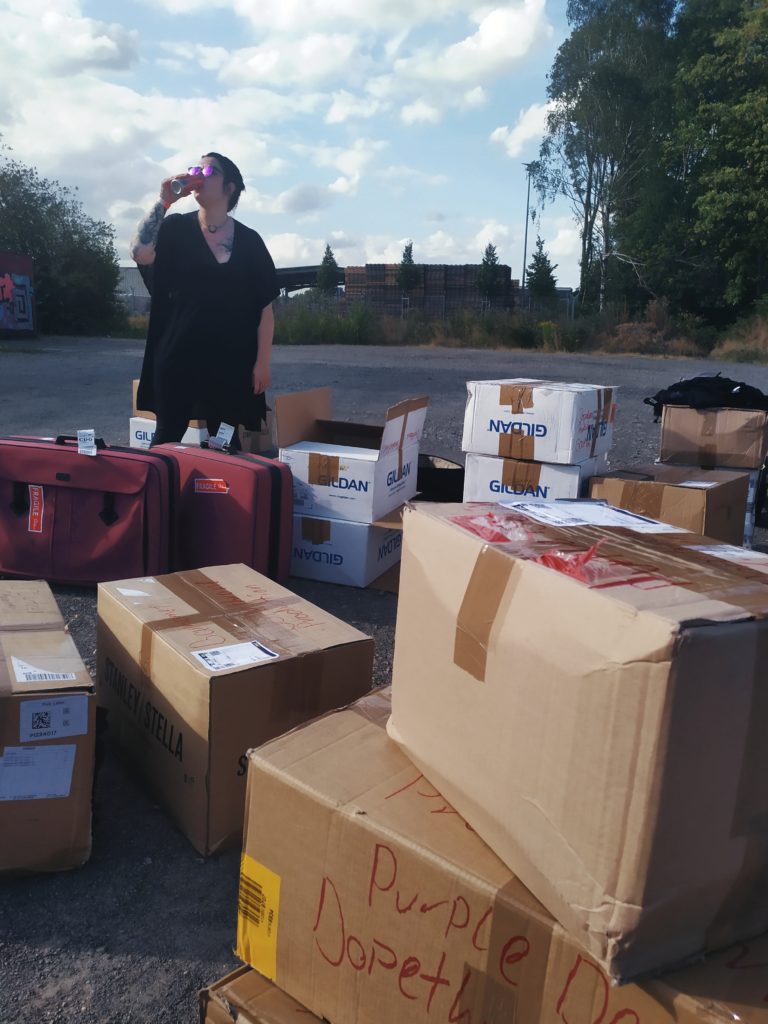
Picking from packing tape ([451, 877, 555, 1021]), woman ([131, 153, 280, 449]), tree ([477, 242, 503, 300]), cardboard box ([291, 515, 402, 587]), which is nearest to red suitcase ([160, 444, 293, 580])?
cardboard box ([291, 515, 402, 587])

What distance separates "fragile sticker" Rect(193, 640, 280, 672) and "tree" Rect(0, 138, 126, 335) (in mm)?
24422

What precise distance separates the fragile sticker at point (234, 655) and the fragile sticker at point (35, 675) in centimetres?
30

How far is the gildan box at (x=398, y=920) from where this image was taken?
3.89 feet

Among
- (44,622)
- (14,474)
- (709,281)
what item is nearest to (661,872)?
(44,622)

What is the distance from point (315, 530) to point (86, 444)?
1099 mm

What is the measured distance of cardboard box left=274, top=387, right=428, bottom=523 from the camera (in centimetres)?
396

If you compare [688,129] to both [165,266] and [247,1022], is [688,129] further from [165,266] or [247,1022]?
[247,1022]

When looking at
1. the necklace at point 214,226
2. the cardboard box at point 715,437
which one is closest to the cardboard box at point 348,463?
the necklace at point 214,226

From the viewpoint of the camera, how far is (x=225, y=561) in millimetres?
3717

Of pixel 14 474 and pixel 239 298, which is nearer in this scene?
pixel 14 474

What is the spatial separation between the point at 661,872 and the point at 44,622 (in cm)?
171

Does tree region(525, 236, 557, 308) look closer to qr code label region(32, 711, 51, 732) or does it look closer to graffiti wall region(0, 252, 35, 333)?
graffiti wall region(0, 252, 35, 333)

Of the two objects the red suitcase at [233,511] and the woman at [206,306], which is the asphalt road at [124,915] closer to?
the red suitcase at [233,511]

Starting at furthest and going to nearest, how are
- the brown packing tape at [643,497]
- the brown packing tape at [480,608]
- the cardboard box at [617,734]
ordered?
the brown packing tape at [643,497] < the brown packing tape at [480,608] < the cardboard box at [617,734]
